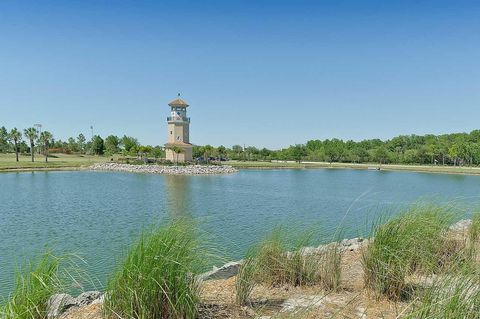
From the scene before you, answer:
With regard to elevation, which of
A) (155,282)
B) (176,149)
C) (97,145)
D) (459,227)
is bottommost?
(459,227)

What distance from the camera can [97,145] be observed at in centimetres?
8319

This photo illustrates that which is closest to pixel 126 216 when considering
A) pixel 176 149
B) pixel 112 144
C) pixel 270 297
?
pixel 270 297

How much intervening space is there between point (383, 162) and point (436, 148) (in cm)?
1158

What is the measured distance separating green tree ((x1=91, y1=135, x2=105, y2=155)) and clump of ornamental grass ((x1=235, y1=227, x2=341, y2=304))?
84.8 meters

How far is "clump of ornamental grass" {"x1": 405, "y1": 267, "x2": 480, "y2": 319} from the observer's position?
2.17 metres

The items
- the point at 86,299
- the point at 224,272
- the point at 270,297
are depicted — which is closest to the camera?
the point at 270,297

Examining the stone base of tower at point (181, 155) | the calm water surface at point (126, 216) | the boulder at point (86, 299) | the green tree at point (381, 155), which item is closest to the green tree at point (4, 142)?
the stone base of tower at point (181, 155)

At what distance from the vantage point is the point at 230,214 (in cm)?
1684

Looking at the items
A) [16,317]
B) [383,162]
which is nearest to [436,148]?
[383,162]

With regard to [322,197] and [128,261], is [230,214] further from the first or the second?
[128,261]

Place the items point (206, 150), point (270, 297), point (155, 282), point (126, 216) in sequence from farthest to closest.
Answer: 1. point (206, 150)
2. point (126, 216)
3. point (270, 297)
4. point (155, 282)

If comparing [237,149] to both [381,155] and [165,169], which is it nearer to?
[381,155]

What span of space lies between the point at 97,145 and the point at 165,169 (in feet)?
137

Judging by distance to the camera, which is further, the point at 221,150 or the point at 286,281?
the point at 221,150
